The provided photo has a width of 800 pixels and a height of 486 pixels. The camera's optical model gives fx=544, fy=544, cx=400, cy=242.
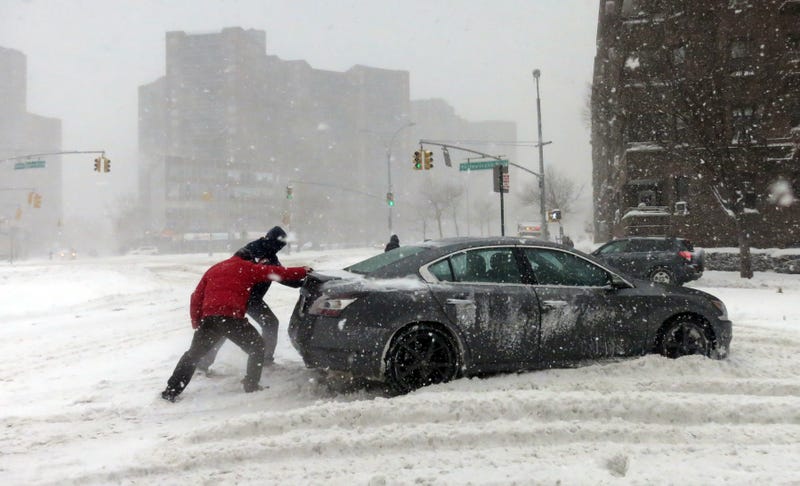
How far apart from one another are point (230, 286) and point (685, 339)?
463 centimetres

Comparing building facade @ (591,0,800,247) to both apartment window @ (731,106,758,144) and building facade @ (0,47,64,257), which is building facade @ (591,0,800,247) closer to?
apartment window @ (731,106,758,144)

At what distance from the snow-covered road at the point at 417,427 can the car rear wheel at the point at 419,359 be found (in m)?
0.17

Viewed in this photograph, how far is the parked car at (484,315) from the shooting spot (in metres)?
4.84

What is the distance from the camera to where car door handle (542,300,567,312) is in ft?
17.1

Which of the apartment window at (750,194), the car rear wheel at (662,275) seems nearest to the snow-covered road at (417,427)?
the car rear wheel at (662,275)

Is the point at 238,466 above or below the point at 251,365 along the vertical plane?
below

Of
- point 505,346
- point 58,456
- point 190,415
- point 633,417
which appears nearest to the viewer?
point 58,456

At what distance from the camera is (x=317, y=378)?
5.69 m

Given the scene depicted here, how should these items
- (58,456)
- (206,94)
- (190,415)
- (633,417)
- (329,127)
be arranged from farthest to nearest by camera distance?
(329,127), (206,94), (190,415), (633,417), (58,456)

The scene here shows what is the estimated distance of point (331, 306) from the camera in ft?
15.9

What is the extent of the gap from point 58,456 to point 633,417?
431 centimetres

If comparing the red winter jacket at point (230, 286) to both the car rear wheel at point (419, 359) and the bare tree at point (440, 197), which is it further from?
the bare tree at point (440, 197)

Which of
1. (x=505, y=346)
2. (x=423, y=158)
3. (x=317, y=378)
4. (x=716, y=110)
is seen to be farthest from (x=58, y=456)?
(x=423, y=158)

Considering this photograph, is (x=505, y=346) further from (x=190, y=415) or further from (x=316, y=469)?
(x=190, y=415)
